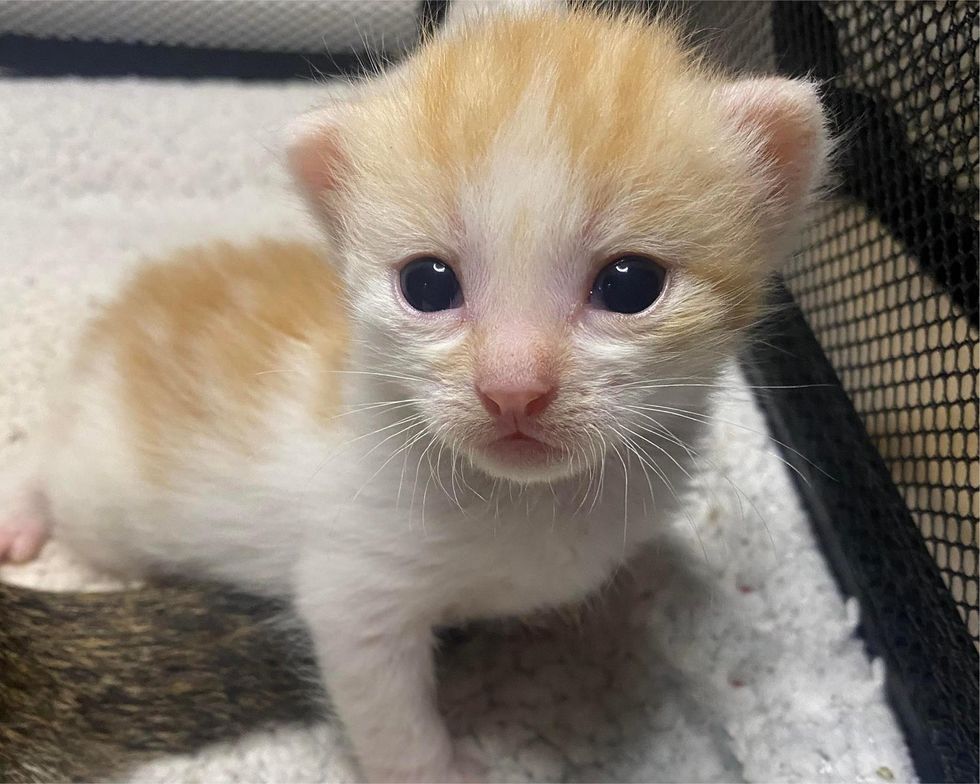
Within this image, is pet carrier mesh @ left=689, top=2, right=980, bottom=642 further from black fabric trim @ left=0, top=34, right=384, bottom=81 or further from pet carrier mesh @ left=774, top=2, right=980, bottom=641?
black fabric trim @ left=0, top=34, right=384, bottom=81

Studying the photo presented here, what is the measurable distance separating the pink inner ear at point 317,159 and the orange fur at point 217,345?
0.18 m

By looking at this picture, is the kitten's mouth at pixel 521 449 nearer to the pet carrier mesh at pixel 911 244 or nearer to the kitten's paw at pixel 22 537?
the pet carrier mesh at pixel 911 244

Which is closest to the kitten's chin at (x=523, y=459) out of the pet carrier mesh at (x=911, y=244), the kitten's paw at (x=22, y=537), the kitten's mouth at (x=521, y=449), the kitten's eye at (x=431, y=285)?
the kitten's mouth at (x=521, y=449)

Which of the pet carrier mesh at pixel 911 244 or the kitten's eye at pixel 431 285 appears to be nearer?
the kitten's eye at pixel 431 285

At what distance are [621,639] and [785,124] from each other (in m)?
0.67

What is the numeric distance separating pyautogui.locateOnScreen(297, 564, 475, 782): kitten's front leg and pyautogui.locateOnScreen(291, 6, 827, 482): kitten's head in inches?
11.1

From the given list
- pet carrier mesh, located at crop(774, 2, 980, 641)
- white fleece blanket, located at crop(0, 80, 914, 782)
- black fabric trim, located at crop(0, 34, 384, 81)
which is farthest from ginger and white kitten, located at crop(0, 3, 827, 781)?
pet carrier mesh, located at crop(774, 2, 980, 641)

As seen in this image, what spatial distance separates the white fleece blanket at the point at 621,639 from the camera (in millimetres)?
975

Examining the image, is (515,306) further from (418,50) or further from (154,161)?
(154,161)

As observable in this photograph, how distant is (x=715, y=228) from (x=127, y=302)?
2.67 feet

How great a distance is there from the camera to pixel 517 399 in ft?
1.91

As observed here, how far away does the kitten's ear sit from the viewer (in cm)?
68

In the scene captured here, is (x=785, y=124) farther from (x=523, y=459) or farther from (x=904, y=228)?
(x=904, y=228)

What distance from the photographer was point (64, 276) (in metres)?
1.44
